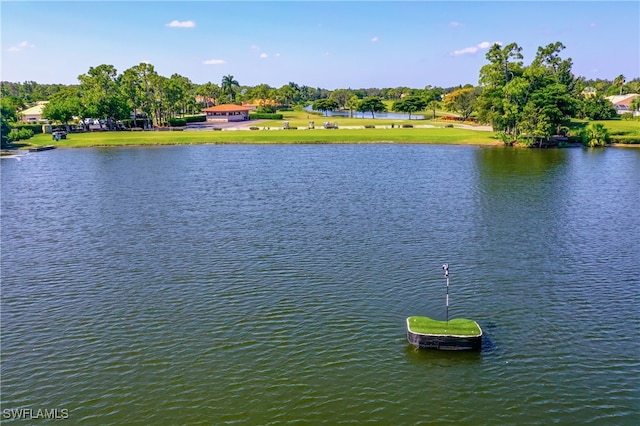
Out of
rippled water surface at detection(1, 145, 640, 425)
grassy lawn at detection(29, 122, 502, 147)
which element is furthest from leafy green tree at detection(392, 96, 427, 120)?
rippled water surface at detection(1, 145, 640, 425)

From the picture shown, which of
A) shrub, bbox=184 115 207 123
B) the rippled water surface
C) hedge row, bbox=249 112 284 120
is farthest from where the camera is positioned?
hedge row, bbox=249 112 284 120

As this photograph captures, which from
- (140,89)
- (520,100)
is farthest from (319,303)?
(140,89)

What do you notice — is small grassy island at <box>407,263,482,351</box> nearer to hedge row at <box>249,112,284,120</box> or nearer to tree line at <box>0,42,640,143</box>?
tree line at <box>0,42,640,143</box>

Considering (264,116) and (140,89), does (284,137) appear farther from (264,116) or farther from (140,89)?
(264,116)

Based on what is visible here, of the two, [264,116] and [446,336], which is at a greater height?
[264,116]

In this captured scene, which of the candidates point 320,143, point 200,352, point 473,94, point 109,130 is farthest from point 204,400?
point 473,94

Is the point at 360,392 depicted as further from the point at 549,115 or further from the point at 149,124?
the point at 149,124

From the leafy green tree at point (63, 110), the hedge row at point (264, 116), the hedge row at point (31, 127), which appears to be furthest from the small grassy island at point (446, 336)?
the hedge row at point (264, 116)
